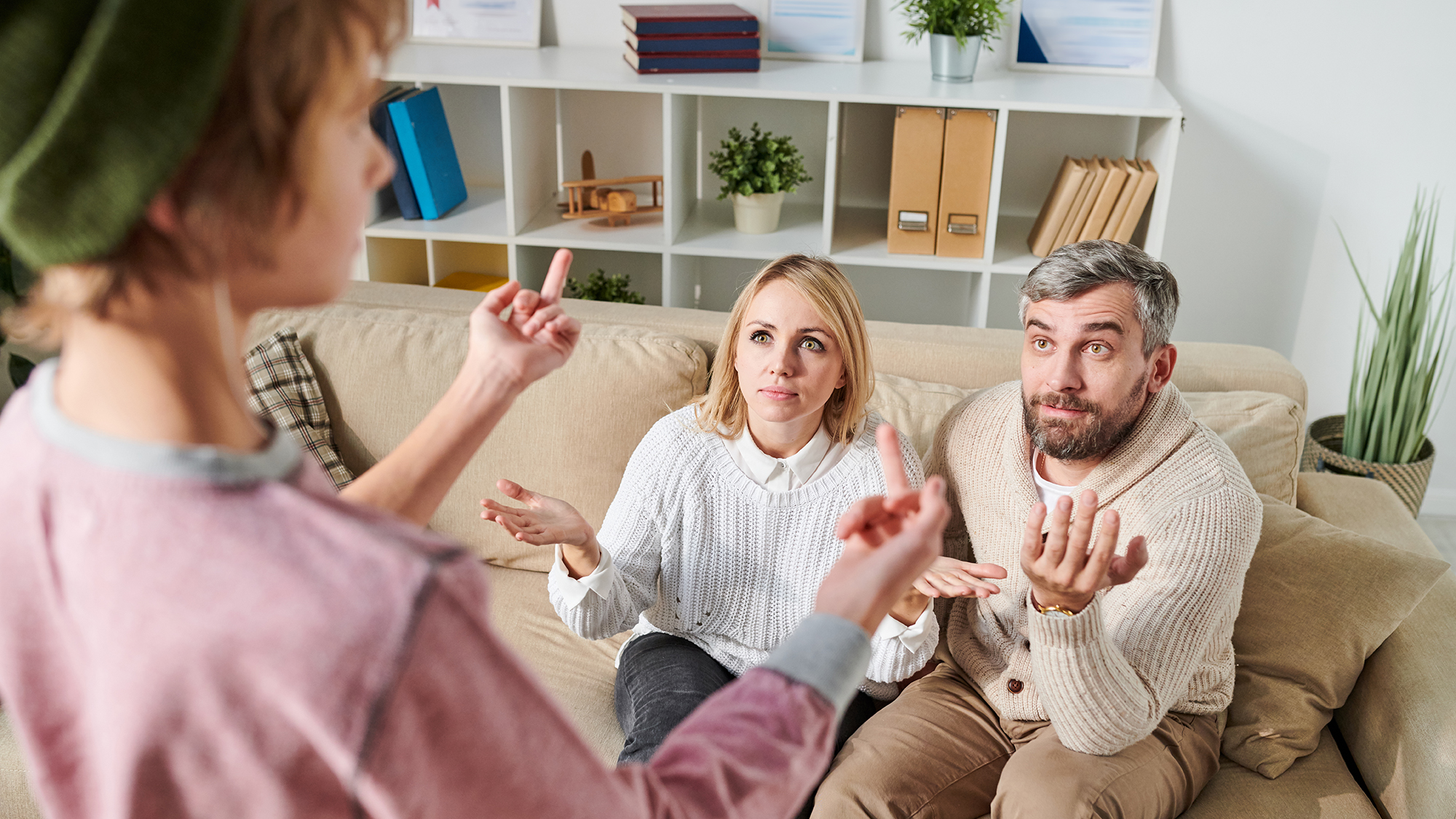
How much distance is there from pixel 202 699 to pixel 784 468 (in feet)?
3.81

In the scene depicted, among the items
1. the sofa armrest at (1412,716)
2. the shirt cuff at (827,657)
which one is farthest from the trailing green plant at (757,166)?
the shirt cuff at (827,657)

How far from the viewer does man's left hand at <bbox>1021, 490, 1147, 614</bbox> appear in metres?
1.06

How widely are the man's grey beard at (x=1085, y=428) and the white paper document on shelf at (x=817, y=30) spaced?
4.87 ft

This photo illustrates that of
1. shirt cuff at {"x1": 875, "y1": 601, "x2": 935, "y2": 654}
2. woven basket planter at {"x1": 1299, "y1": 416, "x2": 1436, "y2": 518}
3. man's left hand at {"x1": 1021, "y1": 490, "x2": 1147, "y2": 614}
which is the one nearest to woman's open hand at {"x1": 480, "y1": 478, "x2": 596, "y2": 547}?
shirt cuff at {"x1": 875, "y1": 601, "x2": 935, "y2": 654}

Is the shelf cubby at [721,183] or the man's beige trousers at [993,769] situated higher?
the shelf cubby at [721,183]

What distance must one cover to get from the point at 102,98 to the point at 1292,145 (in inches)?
113

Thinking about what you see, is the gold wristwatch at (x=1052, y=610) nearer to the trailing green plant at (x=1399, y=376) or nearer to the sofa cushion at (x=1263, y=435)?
the sofa cushion at (x=1263, y=435)

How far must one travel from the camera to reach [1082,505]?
1.04m

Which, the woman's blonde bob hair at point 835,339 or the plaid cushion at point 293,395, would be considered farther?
the plaid cushion at point 293,395

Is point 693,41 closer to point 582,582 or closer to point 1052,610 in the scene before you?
point 582,582

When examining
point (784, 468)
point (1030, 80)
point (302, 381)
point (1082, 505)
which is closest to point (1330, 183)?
point (1030, 80)

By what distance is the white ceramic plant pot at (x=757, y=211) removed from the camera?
8.43 ft

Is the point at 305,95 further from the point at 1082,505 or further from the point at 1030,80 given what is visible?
Answer: the point at 1030,80

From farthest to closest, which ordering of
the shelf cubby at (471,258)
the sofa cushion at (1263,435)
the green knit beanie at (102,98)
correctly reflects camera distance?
the shelf cubby at (471,258) < the sofa cushion at (1263,435) < the green knit beanie at (102,98)
